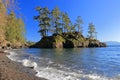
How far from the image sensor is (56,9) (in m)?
90.8

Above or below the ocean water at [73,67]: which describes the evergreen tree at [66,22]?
above

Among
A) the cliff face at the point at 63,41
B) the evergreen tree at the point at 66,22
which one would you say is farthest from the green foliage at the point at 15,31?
the evergreen tree at the point at 66,22

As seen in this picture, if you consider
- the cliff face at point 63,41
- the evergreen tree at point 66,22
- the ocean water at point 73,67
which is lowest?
the ocean water at point 73,67

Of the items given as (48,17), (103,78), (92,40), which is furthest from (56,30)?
(103,78)

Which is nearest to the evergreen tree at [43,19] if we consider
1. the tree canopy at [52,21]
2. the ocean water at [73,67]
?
the tree canopy at [52,21]

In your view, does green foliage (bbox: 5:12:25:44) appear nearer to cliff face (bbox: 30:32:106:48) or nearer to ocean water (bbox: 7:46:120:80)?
cliff face (bbox: 30:32:106:48)

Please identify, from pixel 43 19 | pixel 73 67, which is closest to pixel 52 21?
→ pixel 43 19

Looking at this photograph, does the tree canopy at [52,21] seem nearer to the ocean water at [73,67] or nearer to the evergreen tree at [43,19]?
the evergreen tree at [43,19]

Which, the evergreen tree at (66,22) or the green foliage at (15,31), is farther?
the evergreen tree at (66,22)

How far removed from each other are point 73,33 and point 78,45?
7.37 metres

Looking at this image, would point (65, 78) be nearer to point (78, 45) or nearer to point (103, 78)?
point (103, 78)

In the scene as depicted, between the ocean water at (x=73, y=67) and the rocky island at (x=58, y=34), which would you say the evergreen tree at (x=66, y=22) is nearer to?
the rocky island at (x=58, y=34)

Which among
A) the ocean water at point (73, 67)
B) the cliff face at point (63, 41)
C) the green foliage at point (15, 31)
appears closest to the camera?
the ocean water at point (73, 67)

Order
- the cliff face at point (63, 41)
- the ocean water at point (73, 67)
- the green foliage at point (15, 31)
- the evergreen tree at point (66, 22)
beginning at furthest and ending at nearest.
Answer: the evergreen tree at point (66, 22) → the cliff face at point (63, 41) → the green foliage at point (15, 31) → the ocean water at point (73, 67)
